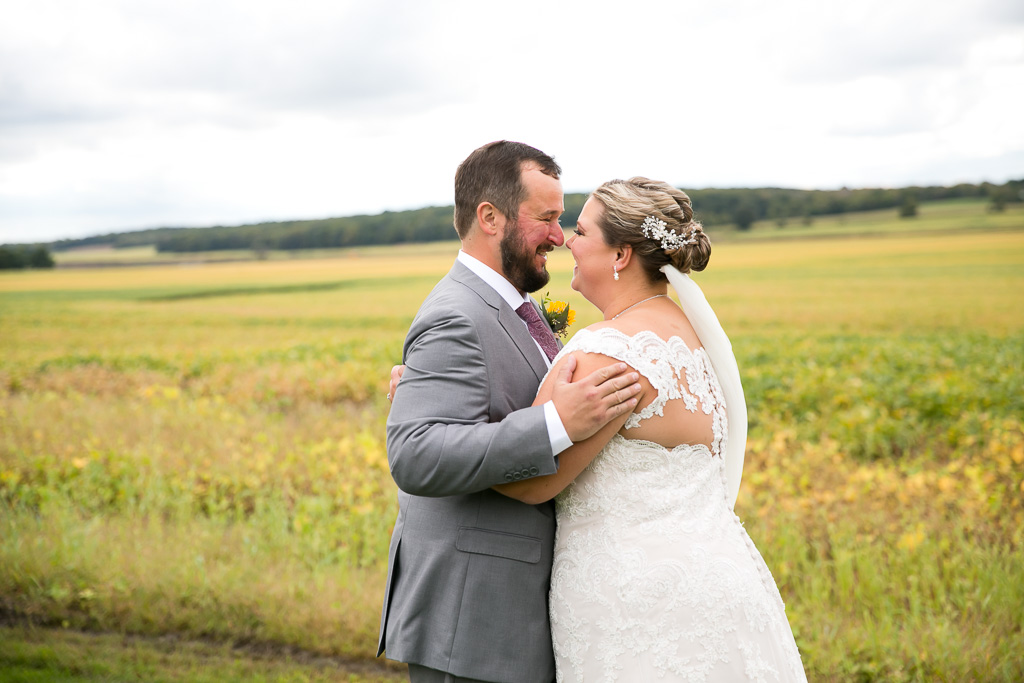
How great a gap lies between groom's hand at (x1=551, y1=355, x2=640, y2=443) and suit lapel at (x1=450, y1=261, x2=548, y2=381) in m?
0.39

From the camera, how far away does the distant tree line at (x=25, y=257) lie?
2505cm

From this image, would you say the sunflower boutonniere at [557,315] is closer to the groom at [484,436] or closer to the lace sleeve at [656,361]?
the groom at [484,436]

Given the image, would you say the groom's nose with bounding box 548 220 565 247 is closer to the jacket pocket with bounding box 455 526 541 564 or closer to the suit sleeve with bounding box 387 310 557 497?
the suit sleeve with bounding box 387 310 557 497

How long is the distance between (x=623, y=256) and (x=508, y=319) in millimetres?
482

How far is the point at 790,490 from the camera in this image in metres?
6.52

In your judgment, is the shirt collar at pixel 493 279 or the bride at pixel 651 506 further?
the shirt collar at pixel 493 279

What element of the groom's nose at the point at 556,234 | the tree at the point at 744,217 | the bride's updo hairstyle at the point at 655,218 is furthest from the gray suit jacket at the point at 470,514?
the tree at the point at 744,217

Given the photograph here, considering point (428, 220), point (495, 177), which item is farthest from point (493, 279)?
point (428, 220)

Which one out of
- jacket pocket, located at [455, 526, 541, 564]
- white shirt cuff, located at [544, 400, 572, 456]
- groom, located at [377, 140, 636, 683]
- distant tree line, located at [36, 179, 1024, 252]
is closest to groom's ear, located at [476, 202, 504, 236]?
groom, located at [377, 140, 636, 683]

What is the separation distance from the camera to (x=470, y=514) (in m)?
2.61

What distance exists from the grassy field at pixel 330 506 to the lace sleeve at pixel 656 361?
270cm

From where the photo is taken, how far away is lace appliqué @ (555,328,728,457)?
8.04ft

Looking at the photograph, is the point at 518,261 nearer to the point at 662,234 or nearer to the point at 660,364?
the point at 662,234

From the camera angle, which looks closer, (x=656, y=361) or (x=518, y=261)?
(x=656, y=361)
